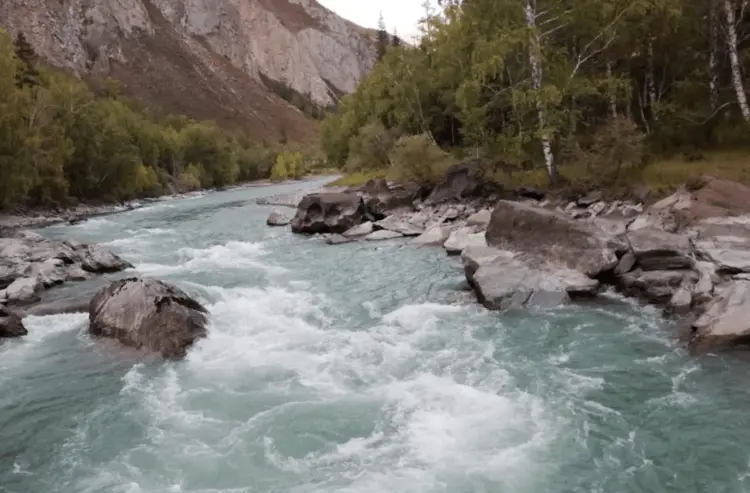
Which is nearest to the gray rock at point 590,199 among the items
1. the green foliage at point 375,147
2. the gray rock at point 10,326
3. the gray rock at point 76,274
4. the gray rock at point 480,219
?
the gray rock at point 480,219

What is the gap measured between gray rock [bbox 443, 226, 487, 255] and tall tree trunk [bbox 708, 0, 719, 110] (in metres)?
14.4

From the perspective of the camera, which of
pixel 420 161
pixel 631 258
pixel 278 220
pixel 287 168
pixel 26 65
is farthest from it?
pixel 287 168

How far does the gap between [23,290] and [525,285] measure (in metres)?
17.3

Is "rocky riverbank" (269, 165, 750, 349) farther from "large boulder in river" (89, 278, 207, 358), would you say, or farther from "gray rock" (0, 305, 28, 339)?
"gray rock" (0, 305, 28, 339)

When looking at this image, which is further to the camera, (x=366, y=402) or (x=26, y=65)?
(x=26, y=65)

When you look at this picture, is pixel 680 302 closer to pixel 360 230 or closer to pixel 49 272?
pixel 360 230

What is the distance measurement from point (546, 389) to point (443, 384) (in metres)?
2.13

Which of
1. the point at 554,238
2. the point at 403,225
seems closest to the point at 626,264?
the point at 554,238

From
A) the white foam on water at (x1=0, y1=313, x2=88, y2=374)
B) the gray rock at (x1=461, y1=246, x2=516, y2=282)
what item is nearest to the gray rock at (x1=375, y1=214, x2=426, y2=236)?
the gray rock at (x1=461, y1=246, x2=516, y2=282)

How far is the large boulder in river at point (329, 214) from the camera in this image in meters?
37.2

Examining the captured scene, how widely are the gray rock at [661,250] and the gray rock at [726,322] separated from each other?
3.59 metres

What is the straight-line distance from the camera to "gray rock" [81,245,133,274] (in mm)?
25625

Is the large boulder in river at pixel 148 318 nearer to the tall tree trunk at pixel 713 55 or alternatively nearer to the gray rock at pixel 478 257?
the gray rock at pixel 478 257

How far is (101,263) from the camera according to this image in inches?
1017
